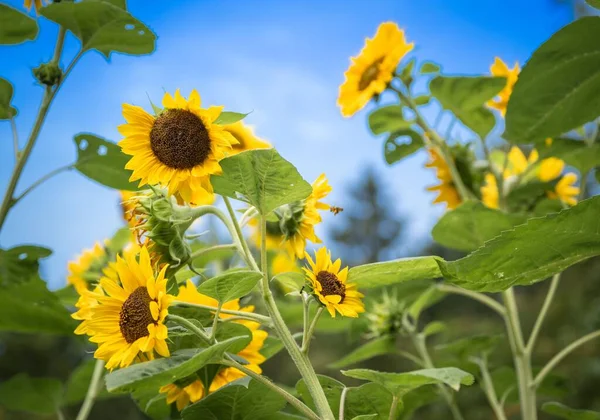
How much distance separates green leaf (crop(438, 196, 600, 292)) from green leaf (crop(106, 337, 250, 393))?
18 cm

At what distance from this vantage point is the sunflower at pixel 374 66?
908 mm

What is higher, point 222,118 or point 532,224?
point 222,118

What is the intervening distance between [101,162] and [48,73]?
13 centimetres

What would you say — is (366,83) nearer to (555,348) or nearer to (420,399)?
(420,399)

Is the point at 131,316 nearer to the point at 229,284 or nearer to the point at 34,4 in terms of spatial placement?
the point at 229,284

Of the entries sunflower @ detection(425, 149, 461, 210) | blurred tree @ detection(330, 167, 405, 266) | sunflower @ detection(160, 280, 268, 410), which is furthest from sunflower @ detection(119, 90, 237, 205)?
blurred tree @ detection(330, 167, 405, 266)

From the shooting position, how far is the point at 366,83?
0.94 meters

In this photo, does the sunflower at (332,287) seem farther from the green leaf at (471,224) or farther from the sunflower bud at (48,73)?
the sunflower bud at (48,73)

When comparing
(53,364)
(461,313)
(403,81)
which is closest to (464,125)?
(403,81)

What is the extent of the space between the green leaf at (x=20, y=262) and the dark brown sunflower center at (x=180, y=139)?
1.18 feet

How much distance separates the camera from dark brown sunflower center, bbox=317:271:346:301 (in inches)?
21.0

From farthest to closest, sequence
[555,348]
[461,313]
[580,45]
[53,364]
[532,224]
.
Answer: [461,313], [53,364], [555,348], [580,45], [532,224]

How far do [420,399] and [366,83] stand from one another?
1.49 ft

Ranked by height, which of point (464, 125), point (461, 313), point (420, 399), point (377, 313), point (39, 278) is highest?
point (464, 125)
